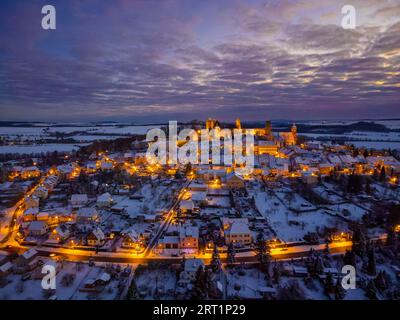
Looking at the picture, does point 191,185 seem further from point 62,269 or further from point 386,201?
point 386,201

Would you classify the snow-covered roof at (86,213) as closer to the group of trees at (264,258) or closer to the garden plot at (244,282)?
the garden plot at (244,282)

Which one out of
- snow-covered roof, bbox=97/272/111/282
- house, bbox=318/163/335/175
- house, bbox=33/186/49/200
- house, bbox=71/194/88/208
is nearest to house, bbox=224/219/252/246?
snow-covered roof, bbox=97/272/111/282

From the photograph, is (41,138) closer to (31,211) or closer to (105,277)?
(31,211)

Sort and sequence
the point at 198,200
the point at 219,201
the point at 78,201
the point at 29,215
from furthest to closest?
the point at 219,201
the point at 198,200
the point at 78,201
the point at 29,215

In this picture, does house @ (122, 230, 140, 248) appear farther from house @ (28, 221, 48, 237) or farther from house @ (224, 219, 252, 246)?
house @ (28, 221, 48, 237)

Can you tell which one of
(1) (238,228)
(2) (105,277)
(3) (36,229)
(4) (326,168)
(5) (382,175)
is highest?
(4) (326,168)

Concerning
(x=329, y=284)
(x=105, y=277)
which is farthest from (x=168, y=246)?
(x=329, y=284)
